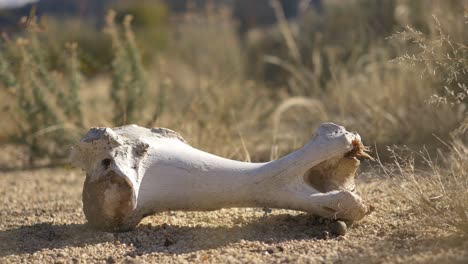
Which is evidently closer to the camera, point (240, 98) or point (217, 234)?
point (217, 234)

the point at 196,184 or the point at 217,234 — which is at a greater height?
the point at 196,184

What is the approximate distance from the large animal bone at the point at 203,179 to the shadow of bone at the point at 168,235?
92 mm

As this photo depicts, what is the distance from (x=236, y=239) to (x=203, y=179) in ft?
1.15

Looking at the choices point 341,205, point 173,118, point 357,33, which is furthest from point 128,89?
point 357,33

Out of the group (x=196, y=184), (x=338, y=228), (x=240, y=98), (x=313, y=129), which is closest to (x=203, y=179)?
(x=196, y=184)

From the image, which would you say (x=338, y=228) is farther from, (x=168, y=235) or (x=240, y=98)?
(x=240, y=98)

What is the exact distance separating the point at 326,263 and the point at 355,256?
139 mm

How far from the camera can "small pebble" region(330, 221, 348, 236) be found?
308 centimetres

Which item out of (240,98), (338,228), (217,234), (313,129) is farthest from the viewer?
(240,98)

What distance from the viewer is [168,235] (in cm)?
322

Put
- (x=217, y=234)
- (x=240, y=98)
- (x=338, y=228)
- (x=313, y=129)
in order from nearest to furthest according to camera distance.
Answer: (x=338, y=228)
(x=217, y=234)
(x=313, y=129)
(x=240, y=98)

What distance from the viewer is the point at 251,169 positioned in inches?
130

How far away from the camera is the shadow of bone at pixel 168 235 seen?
3076 mm

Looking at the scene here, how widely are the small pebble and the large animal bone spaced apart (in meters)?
0.05
